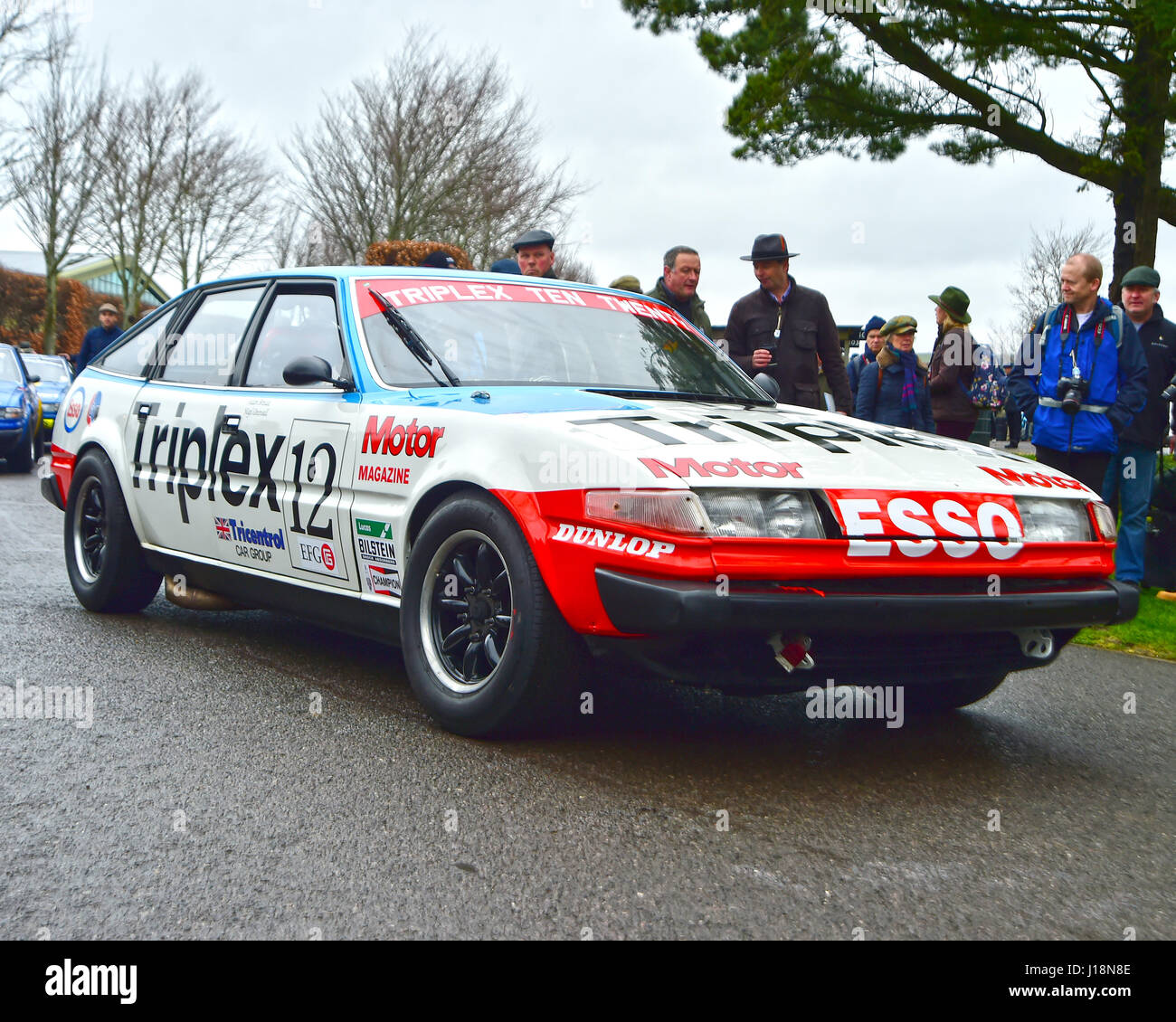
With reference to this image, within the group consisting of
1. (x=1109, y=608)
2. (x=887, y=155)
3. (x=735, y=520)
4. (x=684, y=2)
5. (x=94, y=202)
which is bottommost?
(x=1109, y=608)

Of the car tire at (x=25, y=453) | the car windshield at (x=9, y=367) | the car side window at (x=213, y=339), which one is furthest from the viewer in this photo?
the car windshield at (x=9, y=367)

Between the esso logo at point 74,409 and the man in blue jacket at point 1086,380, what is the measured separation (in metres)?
4.88

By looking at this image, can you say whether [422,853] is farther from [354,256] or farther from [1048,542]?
[354,256]

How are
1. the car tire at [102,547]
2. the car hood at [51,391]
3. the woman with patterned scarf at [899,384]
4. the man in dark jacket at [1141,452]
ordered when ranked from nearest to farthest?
the car tire at [102,547] → the man in dark jacket at [1141,452] → the woman with patterned scarf at [899,384] → the car hood at [51,391]

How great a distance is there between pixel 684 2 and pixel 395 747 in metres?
7.90

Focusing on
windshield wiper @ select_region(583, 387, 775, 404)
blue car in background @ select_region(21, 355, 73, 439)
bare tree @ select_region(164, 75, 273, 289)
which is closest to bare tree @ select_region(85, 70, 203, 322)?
bare tree @ select_region(164, 75, 273, 289)

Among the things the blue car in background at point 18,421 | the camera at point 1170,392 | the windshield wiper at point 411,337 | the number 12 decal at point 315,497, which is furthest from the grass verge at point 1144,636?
the blue car in background at point 18,421

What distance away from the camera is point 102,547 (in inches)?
229

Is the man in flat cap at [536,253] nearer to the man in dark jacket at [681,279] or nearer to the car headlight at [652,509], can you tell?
the man in dark jacket at [681,279]

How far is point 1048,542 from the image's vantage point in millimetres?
3705

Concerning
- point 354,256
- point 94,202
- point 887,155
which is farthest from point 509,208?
point 887,155

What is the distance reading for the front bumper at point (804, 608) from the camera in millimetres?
3213

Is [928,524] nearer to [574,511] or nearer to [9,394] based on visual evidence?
[574,511]

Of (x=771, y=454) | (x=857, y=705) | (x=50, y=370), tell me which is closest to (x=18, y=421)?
(x=50, y=370)
